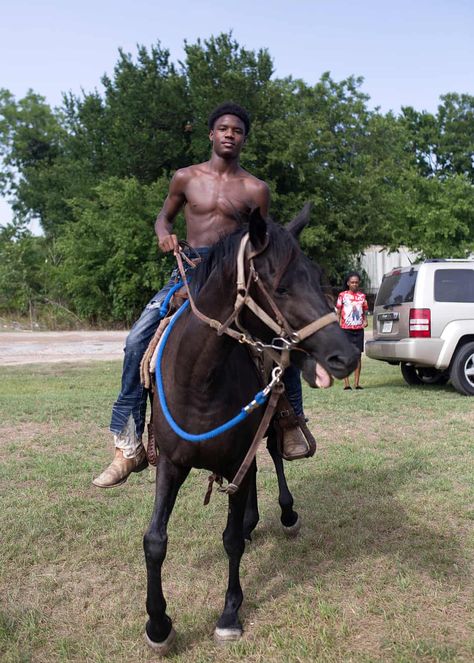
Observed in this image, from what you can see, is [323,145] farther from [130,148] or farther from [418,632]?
[418,632]

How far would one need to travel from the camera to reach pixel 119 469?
3.95 metres

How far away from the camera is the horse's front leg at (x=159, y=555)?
3.24 m

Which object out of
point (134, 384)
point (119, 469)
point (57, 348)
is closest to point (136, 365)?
point (134, 384)

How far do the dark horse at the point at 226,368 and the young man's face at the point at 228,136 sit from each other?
1052 mm

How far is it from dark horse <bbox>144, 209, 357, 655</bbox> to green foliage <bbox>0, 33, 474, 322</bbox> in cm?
2705

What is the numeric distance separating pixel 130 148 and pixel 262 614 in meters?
33.3

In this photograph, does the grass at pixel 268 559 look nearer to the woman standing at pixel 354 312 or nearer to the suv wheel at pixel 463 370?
the suv wheel at pixel 463 370

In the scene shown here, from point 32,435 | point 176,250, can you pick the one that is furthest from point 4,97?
point 176,250

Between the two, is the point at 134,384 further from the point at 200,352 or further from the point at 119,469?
the point at 200,352

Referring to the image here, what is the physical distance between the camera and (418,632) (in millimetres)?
3348

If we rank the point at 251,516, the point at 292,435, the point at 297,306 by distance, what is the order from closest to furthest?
the point at 297,306 → the point at 292,435 → the point at 251,516

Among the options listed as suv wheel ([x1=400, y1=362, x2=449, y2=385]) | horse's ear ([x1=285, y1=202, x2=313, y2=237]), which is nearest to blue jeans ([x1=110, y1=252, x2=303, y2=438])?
horse's ear ([x1=285, y1=202, x2=313, y2=237])

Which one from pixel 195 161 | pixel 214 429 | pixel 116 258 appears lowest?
pixel 214 429

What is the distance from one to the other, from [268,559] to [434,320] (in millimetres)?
7399
